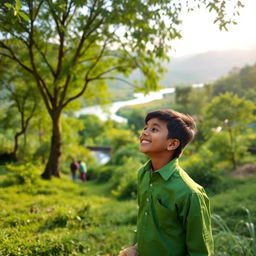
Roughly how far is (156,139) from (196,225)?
632mm

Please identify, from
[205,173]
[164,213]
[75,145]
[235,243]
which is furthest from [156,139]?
[75,145]

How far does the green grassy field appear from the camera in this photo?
→ 11.4 ft

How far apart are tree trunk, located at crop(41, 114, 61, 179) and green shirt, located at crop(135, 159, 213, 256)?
827 centimetres

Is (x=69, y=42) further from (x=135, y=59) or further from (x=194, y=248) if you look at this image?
(x=194, y=248)

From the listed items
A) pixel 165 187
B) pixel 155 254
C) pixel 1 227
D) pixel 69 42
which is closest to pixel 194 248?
pixel 155 254

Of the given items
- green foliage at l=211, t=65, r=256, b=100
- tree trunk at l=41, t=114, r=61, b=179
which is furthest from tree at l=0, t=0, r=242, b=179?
green foliage at l=211, t=65, r=256, b=100

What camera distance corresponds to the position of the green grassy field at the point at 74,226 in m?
3.48

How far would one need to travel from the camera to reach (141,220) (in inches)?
83.5

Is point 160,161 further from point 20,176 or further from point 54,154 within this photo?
point 54,154

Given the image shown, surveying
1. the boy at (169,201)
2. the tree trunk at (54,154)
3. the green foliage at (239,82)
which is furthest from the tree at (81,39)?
the green foliage at (239,82)

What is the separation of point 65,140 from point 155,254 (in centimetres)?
1748

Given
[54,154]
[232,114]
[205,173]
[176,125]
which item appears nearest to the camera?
[176,125]

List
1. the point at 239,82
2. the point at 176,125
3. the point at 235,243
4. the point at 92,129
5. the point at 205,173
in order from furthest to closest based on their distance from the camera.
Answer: the point at 92,129
the point at 239,82
the point at 205,173
the point at 235,243
the point at 176,125

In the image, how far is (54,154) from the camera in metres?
10.3
